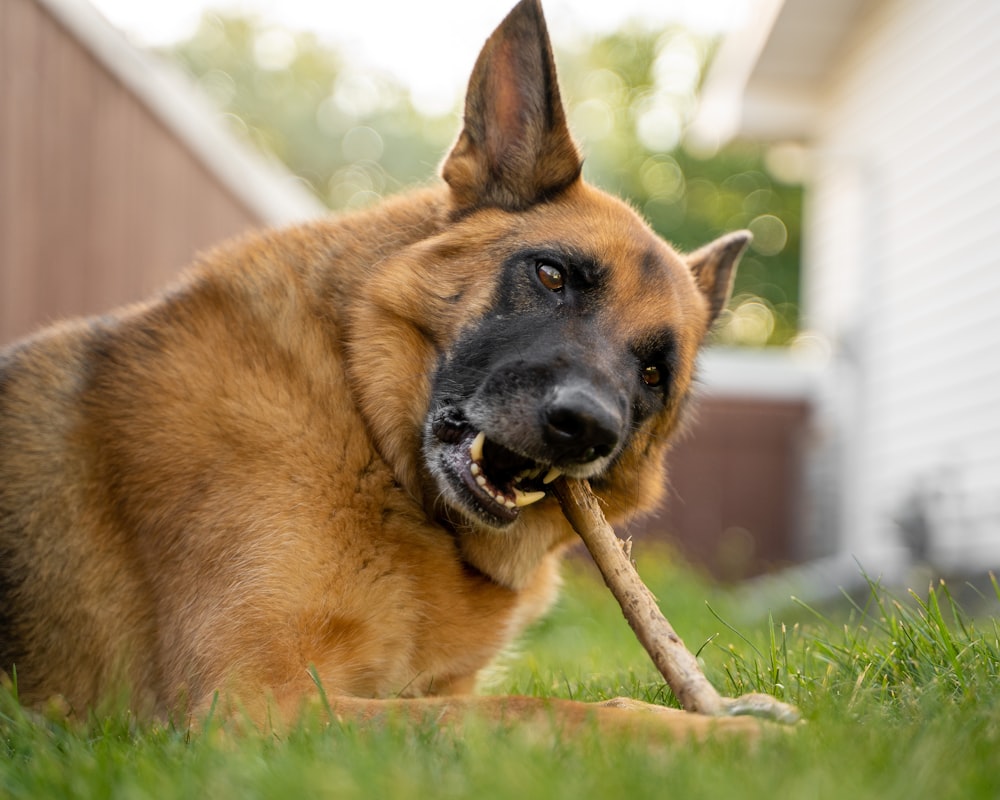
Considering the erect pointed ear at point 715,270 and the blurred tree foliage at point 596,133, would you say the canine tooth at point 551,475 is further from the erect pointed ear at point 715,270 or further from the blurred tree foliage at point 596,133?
the blurred tree foliage at point 596,133

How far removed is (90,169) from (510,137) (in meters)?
5.23

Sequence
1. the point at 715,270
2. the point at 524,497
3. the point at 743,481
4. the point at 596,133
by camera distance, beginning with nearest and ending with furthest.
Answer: the point at 524,497, the point at 715,270, the point at 743,481, the point at 596,133

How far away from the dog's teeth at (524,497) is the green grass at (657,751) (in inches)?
21.0

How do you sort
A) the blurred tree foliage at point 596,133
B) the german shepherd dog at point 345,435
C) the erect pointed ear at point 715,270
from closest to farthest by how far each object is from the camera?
the german shepherd dog at point 345,435 → the erect pointed ear at point 715,270 → the blurred tree foliage at point 596,133

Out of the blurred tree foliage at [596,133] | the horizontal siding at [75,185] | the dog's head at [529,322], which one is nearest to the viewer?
the dog's head at [529,322]

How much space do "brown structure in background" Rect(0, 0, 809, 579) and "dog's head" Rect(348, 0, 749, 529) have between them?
1.52 m

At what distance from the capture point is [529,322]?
3.02 m

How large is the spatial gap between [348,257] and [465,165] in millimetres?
498

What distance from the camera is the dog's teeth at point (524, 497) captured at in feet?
9.98

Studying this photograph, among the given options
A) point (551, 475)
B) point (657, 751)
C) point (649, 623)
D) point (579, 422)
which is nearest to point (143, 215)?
point (551, 475)

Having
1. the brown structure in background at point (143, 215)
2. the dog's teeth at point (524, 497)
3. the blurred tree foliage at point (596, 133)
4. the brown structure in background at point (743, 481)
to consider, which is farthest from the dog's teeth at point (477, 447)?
the blurred tree foliage at point (596, 133)

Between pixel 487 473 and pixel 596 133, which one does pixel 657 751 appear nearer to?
pixel 487 473

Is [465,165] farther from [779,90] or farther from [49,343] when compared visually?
[779,90]

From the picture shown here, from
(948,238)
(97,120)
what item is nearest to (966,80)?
(948,238)
